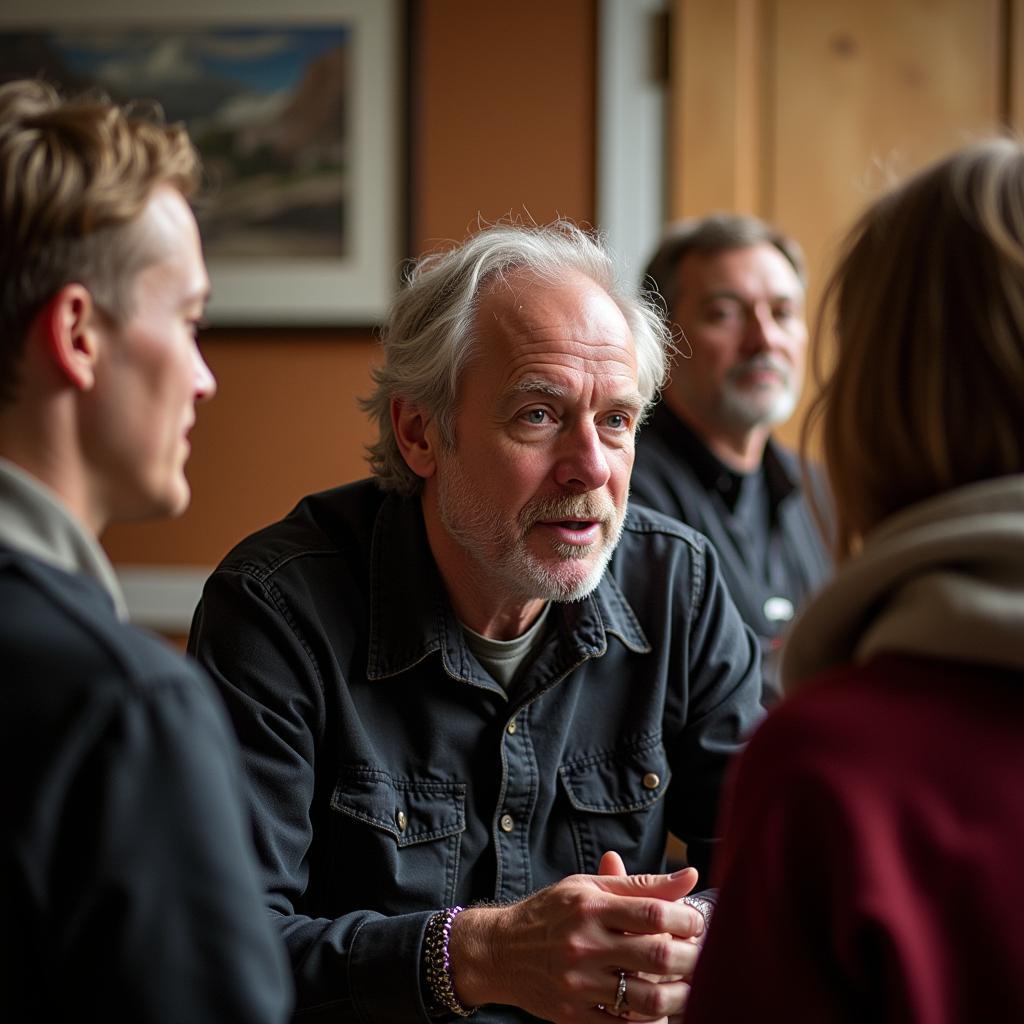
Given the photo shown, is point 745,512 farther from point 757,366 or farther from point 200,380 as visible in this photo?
point 200,380

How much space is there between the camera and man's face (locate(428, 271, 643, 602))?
1.54 m

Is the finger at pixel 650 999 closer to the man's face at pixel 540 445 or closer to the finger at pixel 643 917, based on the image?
the finger at pixel 643 917

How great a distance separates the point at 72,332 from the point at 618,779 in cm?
96

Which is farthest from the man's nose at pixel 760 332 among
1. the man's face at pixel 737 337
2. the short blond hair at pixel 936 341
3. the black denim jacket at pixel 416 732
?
the short blond hair at pixel 936 341

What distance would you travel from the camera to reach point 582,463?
1541mm

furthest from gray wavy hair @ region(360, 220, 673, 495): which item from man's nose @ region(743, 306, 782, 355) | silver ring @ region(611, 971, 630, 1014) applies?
man's nose @ region(743, 306, 782, 355)

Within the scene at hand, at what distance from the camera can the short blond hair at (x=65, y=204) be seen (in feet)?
2.79

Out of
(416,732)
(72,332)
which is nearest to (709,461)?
(416,732)

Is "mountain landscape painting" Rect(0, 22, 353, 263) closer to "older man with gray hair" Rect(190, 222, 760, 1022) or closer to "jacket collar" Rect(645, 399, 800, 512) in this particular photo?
"jacket collar" Rect(645, 399, 800, 512)

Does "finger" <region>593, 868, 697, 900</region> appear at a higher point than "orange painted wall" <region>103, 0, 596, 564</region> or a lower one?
lower

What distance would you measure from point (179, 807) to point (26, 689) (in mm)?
114

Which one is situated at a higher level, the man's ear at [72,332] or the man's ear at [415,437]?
the man's ear at [72,332]

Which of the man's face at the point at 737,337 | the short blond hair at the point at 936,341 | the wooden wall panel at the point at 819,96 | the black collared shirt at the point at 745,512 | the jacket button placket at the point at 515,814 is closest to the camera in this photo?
the short blond hair at the point at 936,341

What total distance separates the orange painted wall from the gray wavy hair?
1420 mm
